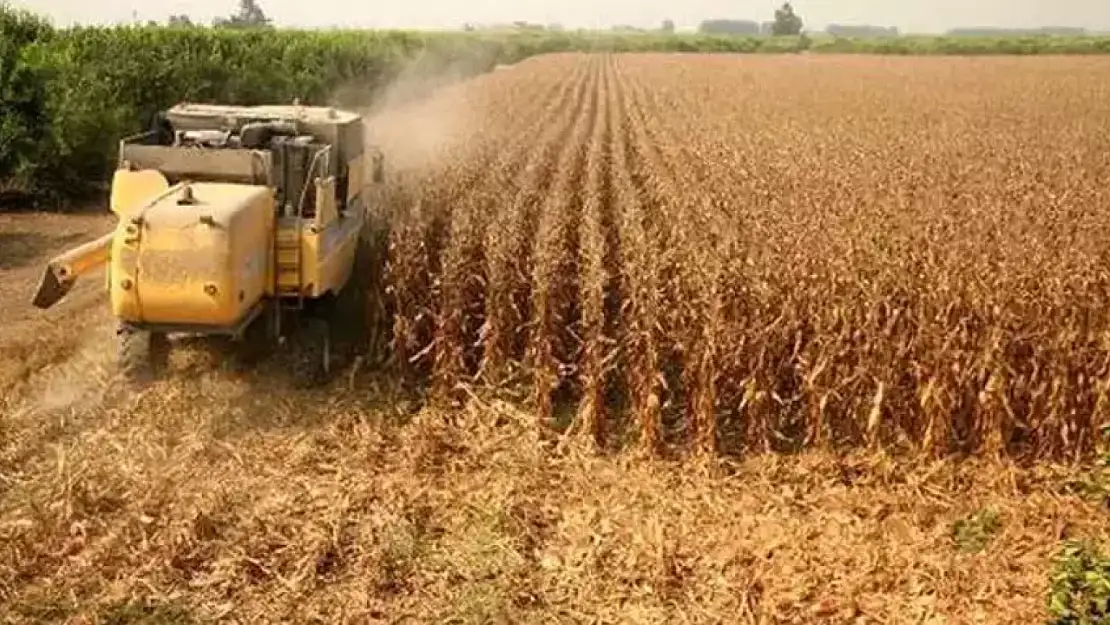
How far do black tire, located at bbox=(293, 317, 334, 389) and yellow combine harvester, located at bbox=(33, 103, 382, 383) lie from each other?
2 centimetres

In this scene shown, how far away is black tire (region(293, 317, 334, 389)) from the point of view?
30.5ft

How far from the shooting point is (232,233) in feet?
25.5

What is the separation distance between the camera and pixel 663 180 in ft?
55.7

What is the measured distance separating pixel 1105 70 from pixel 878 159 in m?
46.4

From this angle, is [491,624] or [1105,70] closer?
[491,624]

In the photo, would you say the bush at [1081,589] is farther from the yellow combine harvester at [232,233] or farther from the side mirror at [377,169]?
the side mirror at [377,169]

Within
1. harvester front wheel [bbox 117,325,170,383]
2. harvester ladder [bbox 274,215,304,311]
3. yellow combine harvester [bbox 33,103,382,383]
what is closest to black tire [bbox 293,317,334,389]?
yellow combine harvester [bbox 33,103,382,383]

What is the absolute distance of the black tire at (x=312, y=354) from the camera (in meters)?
9.28

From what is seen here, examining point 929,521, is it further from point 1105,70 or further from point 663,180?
point 1105,70

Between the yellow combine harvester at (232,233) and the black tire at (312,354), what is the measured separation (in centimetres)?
2

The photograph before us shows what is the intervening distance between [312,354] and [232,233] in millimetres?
2150

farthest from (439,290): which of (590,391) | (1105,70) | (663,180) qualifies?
(1105,70)

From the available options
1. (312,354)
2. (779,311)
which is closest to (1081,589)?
(779,311)

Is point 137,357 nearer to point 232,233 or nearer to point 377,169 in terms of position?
point 232,233
